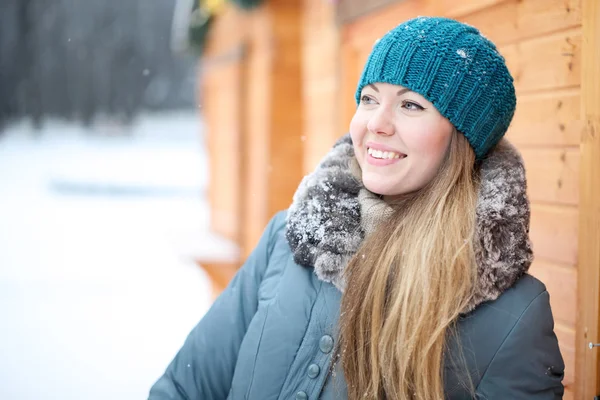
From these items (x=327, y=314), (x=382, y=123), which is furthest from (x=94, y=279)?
(x=382, y=123)

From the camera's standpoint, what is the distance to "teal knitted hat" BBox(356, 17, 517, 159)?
143 cm

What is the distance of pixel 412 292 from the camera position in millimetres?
1341

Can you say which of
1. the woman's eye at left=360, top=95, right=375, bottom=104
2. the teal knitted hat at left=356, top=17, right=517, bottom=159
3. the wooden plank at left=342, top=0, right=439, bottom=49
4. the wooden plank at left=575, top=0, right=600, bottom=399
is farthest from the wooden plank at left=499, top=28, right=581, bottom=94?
the woman's eye at left=360, top=95, right=375, bottom=104

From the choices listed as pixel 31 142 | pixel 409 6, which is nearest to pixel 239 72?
pixel 409 6

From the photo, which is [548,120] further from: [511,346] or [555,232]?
[511,346]

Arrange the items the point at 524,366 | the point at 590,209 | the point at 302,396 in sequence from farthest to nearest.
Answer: the point at 590,209 → the point at 302,396 → the point at 524,366

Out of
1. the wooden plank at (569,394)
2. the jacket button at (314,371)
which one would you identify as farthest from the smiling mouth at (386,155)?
the wooden plank at (569,394)

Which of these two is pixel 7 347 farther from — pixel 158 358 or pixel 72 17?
pixel 72 17

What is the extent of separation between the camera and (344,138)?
1.73m

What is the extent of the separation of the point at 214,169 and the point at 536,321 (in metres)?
7.95

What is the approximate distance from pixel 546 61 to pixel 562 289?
770mm

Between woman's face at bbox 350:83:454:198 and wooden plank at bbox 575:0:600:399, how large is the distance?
0.55 m

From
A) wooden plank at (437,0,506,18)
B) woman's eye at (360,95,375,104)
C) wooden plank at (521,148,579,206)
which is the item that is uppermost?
wooden plank at (437,0,506,18)

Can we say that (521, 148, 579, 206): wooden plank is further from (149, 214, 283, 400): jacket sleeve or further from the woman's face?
(149, 214, 283, 400): jacket sleeve
